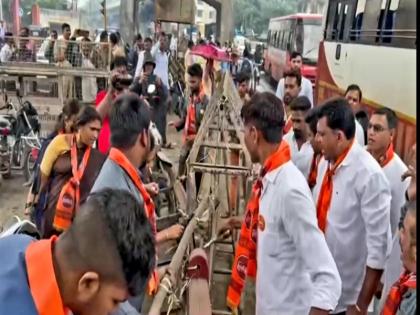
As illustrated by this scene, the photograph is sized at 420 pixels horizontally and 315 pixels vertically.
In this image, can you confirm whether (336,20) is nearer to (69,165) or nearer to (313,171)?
(313,171)

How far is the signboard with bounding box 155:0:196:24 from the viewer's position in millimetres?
12641

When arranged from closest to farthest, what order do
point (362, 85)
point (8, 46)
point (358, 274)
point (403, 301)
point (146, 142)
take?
1. point (403, 301)
2. point (146, 142)
3. point (358, 274)
4. point (362, 85)
5. point (8, 46)

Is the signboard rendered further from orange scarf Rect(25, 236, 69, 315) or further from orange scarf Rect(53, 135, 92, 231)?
orange scarf Rect(25, 236, 69, 315)

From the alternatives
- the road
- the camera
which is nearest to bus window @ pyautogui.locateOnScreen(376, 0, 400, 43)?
the camera

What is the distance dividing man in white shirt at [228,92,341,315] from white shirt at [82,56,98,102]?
769 centimetres

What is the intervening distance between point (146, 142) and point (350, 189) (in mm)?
1149

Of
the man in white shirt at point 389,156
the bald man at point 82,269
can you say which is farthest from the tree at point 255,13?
the bald man at point 82,269

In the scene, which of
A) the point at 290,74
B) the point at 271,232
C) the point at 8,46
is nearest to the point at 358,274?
the point at 271,232

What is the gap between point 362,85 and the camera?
862cm

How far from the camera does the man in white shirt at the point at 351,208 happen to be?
10.1 ft

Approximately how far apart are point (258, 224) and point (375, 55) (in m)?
5.98

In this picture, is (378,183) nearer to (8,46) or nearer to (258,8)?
(8,46)

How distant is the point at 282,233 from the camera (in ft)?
8.39

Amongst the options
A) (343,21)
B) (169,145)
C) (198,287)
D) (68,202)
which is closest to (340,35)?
(343,21)
